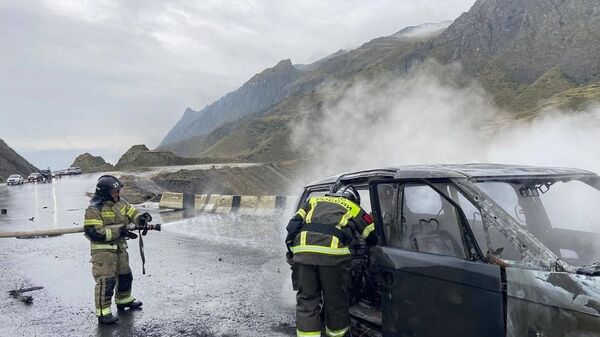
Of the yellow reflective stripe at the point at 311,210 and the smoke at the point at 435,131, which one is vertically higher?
the smoke at the point at 435,131

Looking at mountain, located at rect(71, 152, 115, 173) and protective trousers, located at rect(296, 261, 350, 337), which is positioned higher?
mountain, located at rect(71, 152, 115, 173)

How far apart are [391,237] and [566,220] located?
1.81 meters

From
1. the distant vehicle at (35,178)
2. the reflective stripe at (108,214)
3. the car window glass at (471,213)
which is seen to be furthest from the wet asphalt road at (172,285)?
the distant vehicle at (35,178)

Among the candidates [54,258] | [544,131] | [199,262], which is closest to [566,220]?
[199,262]

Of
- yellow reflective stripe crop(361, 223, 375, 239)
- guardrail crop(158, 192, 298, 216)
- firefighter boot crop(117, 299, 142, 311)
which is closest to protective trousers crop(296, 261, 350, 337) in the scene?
yellow reflective stripe crop(361, 223, 375, 239)

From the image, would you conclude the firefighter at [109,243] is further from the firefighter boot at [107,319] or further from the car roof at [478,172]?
the car roof at [478,172]

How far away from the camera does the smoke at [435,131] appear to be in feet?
44.8

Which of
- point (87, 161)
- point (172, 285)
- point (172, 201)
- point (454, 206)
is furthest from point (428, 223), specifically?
point (87, 161)

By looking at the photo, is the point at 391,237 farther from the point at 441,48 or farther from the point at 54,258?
the point at 441,48

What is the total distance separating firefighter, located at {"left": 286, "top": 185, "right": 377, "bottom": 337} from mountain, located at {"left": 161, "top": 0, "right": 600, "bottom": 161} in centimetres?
5512

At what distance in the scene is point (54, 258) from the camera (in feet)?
32.0

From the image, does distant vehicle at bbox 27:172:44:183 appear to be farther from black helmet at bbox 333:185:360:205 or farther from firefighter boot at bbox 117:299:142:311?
black helmet at bbox 333:185:360:205

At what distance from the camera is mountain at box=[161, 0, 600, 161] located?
239ft

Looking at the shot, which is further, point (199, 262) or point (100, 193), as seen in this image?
point (199, 262)
